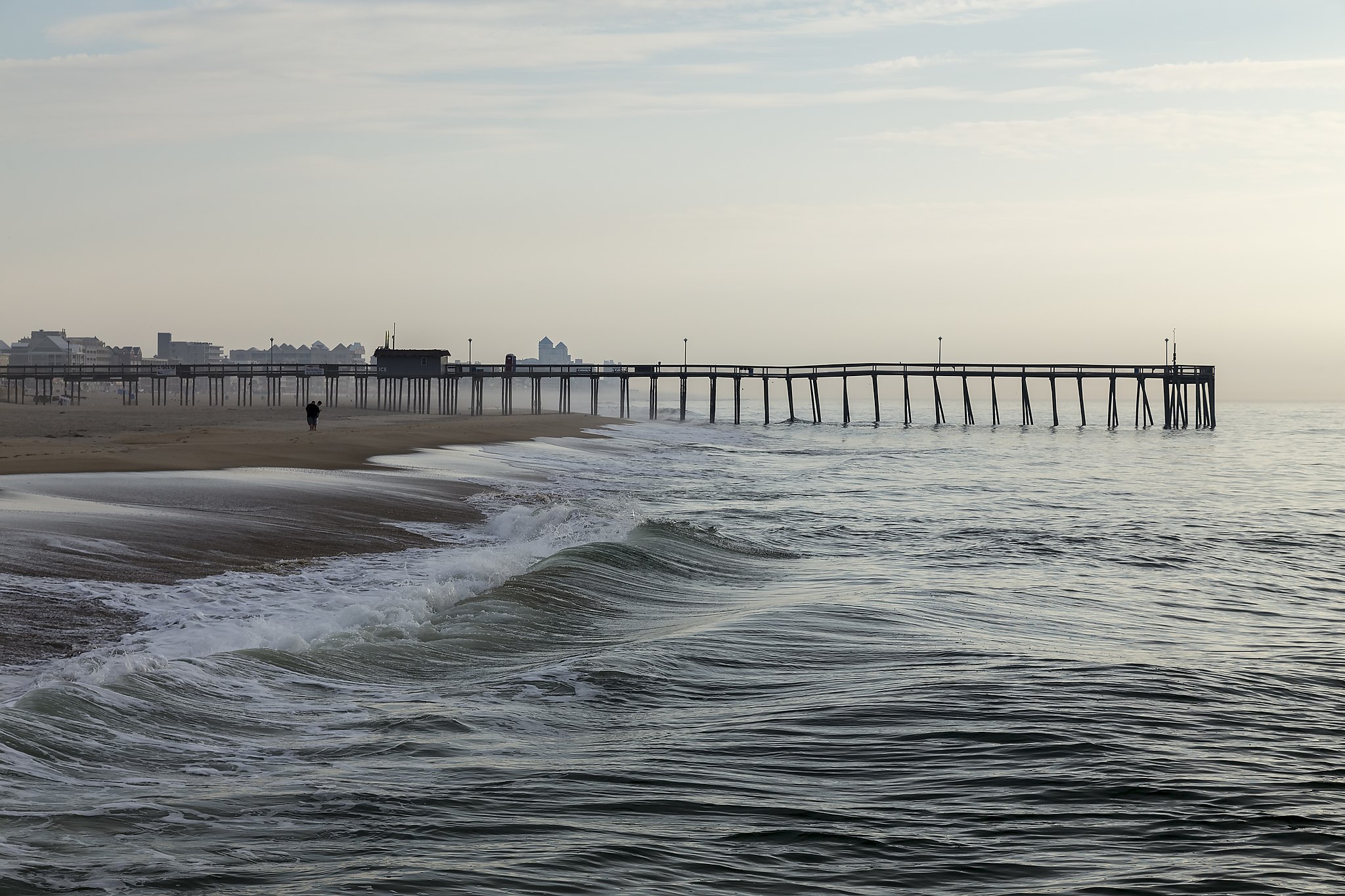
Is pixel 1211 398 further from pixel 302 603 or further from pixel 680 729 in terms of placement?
pixel 680 729

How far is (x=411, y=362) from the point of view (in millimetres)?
70875

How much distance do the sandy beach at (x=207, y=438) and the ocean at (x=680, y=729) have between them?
7.02 metres

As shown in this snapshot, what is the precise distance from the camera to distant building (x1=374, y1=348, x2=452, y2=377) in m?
70.0

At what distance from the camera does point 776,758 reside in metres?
5.79

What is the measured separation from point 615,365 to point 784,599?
64748 millimetres

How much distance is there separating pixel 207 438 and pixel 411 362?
43842 mm

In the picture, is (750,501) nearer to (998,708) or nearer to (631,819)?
(998,708)

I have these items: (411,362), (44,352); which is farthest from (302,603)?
(44,352)

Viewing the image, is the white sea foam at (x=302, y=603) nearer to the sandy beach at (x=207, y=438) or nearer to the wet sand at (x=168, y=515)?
the wet sand at (x=168, y=515)

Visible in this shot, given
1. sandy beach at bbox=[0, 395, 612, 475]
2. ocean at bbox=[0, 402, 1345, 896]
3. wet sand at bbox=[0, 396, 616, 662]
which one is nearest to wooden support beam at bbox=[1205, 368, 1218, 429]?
sandy beach at bbox=[0, 395, 612, 475]

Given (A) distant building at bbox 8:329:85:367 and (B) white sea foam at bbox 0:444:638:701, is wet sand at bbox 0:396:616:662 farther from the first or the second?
(A) distant building at bbox 8:329:85:367

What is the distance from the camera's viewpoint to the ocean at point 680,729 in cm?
444

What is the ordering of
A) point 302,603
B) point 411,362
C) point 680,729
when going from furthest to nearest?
point 411,362, point 302,603, point 680,729

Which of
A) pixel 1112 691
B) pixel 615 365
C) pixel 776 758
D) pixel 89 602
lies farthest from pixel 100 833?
pixel 615 365
